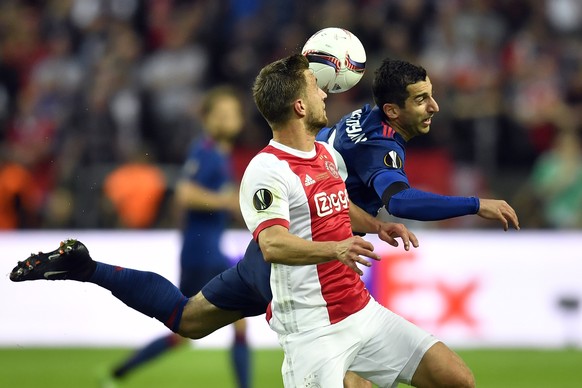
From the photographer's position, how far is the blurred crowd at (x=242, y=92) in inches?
530

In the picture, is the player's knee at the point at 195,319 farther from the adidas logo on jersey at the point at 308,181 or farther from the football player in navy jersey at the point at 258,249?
the adidas logo on jersey at the point at 308,181

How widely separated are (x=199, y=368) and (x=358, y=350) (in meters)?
5.47

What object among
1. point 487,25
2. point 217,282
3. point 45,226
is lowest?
point 217,282

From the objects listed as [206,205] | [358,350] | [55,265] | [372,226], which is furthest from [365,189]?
[206,205]

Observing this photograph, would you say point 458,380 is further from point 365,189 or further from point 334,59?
point 334,59

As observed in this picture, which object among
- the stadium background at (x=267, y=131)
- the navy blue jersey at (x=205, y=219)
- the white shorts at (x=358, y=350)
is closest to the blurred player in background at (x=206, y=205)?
the navy blue jersey at (x=205, y=219)

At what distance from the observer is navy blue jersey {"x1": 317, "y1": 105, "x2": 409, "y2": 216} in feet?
20.6

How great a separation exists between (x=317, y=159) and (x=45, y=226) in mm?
8283

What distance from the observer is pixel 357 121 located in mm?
6602

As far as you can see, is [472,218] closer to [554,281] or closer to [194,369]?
[554,281]

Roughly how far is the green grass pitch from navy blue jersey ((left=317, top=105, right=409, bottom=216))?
3.67 metres

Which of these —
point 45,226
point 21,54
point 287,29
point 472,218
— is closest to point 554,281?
point 472,218

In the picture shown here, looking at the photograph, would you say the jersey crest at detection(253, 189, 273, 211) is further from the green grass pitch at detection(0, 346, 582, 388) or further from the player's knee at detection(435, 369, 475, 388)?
the green grass pitch at detection(0, 346, 582, 388)

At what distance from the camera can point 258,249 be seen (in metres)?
6.35
